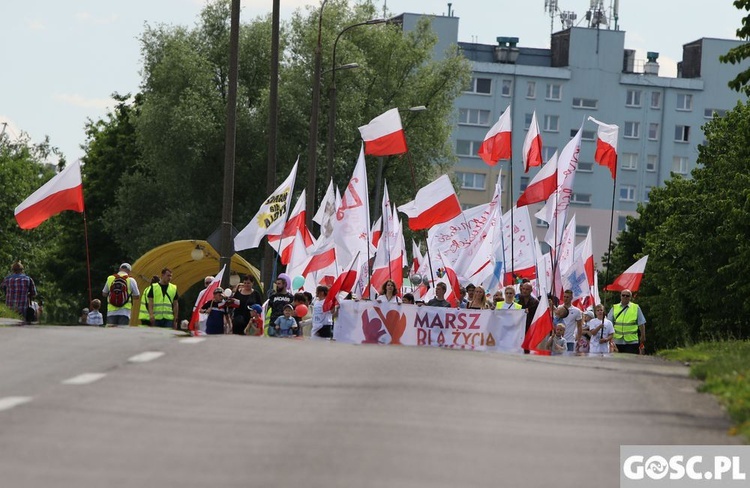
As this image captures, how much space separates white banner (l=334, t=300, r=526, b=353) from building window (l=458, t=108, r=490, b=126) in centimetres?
10202

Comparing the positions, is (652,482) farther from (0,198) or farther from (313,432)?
(0,198)

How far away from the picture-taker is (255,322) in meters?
25.7

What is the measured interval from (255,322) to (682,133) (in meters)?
107

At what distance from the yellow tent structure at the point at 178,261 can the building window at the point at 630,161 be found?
86.8 meters

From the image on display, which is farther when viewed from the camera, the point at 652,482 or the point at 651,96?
the point at 651,96

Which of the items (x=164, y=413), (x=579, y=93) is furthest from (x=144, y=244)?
(x=579, y=93)

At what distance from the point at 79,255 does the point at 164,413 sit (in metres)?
65.5

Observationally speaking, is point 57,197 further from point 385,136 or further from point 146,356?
point 146,356

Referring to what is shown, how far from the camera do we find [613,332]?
2706cm

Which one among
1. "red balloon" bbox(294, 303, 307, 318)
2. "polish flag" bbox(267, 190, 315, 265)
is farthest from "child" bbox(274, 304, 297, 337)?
"polish flag" bbox(267, 190, 315, 265)

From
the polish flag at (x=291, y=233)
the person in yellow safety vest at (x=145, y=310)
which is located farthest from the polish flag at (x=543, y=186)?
the person in yellow safety vest at (x=145, y=310)

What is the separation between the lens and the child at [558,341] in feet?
79.5

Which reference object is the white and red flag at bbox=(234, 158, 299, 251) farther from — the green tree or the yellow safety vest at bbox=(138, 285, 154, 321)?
the green tree

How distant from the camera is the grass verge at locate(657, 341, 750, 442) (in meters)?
11.4
